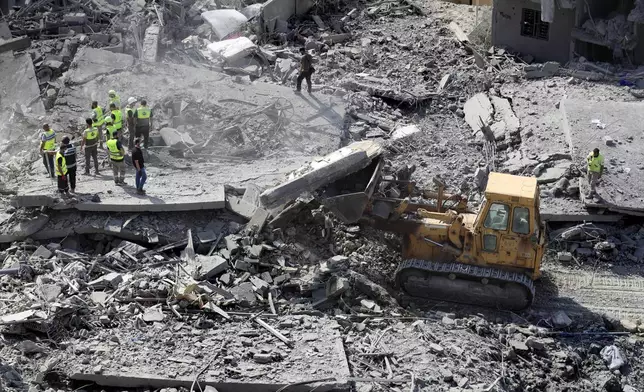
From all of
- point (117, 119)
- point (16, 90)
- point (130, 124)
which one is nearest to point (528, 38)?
point (130, 124)

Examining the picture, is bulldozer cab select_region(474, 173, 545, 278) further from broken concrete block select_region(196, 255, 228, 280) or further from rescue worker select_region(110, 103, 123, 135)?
rescue worker select_region(110, 103, 123, 135)

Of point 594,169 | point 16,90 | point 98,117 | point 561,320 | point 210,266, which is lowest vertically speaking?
point 561,320

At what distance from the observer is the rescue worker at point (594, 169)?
57.1ft

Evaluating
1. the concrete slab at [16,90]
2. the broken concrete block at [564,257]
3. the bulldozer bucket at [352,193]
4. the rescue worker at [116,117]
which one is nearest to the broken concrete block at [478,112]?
the broken concrete block at [564,257]

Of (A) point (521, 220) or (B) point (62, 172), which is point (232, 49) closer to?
(B) point (62, 172)

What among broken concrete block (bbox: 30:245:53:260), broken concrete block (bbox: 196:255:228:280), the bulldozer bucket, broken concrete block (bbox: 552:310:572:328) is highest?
the bulldozer bucket

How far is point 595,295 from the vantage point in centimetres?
1591

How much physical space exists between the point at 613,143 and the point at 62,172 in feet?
36.6

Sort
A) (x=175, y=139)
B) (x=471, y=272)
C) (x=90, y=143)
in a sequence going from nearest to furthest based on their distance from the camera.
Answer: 1. (x=471, y=272)
2. (x=90, y=143)
3. (x=175, y=139)

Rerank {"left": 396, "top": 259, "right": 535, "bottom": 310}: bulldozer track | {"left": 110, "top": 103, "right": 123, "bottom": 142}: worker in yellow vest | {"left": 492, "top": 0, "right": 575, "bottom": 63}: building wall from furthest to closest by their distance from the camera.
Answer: {"left": 492, "top": 0, "right": 575, "bottom": 63}: building wall < {"left": 110, "top": 103, "right": 123, "bottom": 142}: worker in yellow vest < {"left": 396, "top": 259, "right": 535, "bottom": 310}: bulldozer track

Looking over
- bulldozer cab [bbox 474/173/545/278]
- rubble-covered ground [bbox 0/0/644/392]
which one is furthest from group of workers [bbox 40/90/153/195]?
bulldozer cab [bbox 474/173/545/278]

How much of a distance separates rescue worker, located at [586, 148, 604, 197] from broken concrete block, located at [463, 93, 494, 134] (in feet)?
13.3

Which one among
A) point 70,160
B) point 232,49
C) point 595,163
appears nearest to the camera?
point 70,160

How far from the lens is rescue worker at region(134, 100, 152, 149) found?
18542 millimetres
